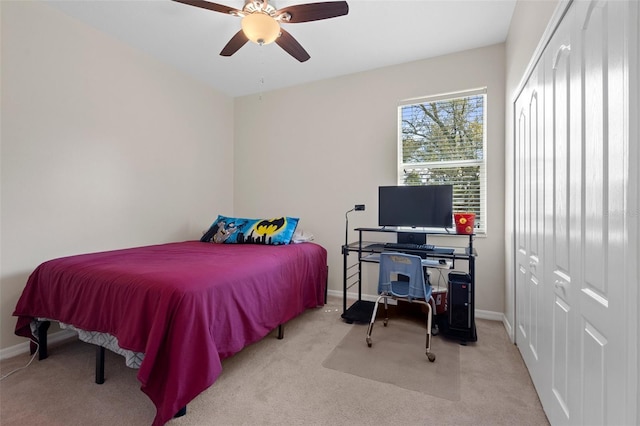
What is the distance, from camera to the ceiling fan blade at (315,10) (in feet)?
6.40

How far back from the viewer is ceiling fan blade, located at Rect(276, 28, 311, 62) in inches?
90.8

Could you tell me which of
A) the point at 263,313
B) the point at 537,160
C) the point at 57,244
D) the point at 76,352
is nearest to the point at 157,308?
the point at 263,313

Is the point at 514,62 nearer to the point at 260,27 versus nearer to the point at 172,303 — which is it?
the point at 260,27

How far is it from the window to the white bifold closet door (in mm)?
1234

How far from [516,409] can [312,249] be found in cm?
208

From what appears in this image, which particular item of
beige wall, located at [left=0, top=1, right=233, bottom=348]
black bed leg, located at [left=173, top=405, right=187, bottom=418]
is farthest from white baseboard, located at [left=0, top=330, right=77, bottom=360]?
black bed leg, located at [left=173, top=405, right=187, bottom=418]

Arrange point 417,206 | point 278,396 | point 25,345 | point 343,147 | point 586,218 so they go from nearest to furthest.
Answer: point 586,218, point 278,396, point 25,345, point 417,206, point 343,147

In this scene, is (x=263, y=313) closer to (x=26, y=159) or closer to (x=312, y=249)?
(x=312, y=249)

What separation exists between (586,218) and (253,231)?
9.16ft

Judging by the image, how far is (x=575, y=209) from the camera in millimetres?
1190

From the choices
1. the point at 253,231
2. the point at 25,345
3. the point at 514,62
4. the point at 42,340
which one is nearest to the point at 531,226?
the point at 514,62

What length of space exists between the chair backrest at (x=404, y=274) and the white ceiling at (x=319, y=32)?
6.79 ft

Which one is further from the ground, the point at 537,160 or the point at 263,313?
the point at 537,160

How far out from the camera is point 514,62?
2439mm
